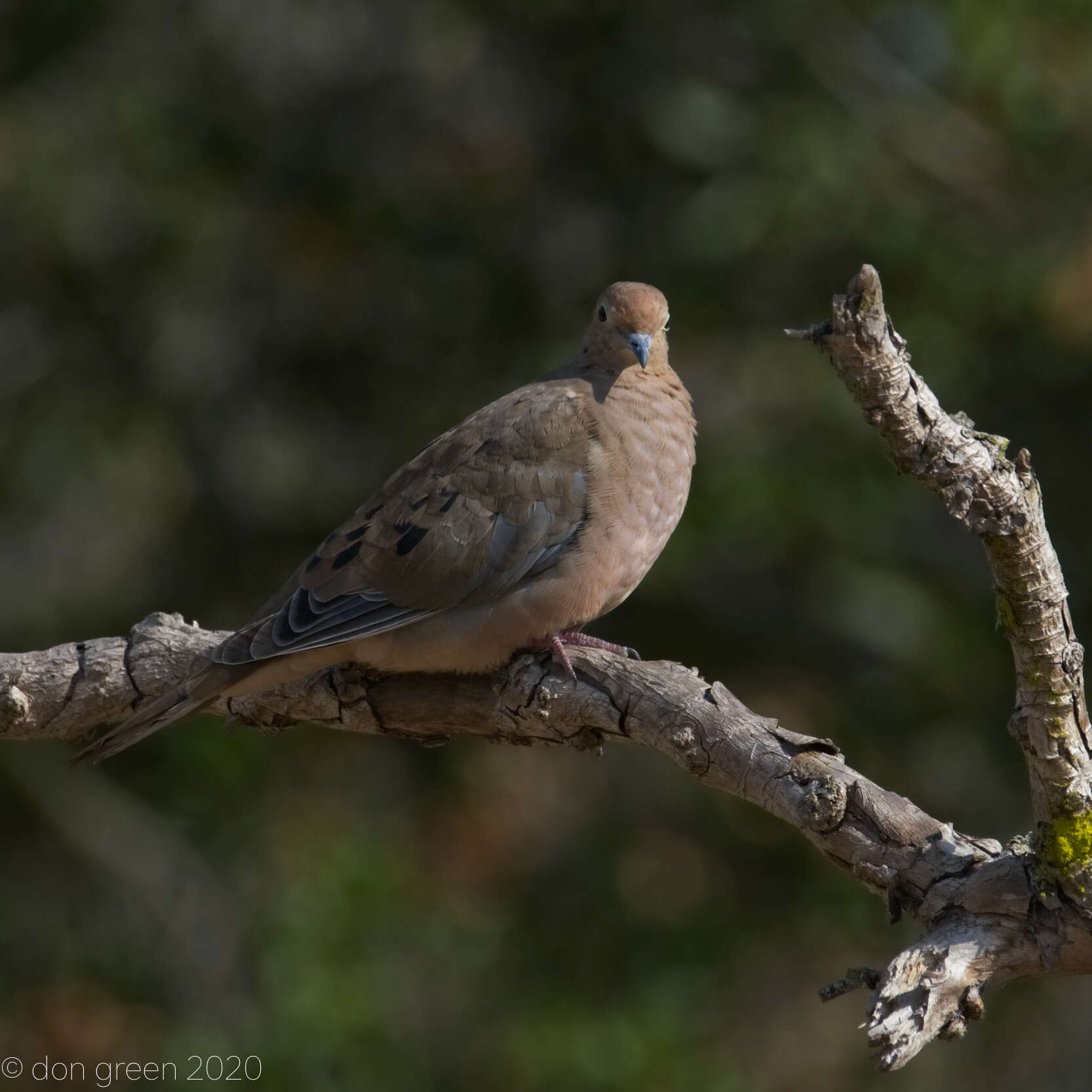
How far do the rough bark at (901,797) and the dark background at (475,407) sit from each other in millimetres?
3039

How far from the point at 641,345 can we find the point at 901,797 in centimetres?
177

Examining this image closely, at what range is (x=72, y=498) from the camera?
7.79m

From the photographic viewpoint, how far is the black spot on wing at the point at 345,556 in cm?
418

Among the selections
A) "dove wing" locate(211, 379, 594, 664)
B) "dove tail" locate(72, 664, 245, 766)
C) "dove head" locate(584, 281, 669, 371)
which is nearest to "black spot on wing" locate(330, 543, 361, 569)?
"dove wing" locate(211, 379, 594, 664)

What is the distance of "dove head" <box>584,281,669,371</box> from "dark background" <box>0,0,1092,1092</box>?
6.28 feet

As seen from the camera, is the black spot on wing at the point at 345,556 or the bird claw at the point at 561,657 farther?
the black spot on wing at the point at 345,556

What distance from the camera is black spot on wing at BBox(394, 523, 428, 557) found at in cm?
412

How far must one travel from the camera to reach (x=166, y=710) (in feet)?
12.5

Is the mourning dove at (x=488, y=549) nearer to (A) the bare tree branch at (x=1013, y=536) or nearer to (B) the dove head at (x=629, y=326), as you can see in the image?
(B) the dove head at (x=629, y=326)

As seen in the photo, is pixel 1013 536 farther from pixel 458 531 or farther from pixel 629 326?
pixel 629 326

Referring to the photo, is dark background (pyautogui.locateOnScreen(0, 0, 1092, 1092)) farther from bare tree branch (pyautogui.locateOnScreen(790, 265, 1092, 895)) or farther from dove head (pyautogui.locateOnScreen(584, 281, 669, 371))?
bare tree branch (pyautogui.locateOnScreen(790, 265, 1092, 895))

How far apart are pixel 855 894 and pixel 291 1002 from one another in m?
2.43

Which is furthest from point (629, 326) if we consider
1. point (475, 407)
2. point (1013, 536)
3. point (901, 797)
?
point (475, 407)

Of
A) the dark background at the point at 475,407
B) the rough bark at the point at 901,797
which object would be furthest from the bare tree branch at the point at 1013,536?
the dark background at the point at 475,407
